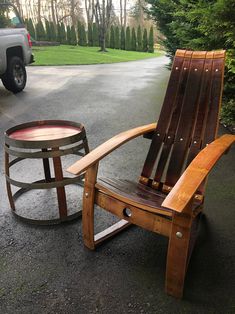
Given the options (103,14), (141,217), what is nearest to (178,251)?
(141,217)

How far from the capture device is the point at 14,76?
6957mm

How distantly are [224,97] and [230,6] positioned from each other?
Result: 1.23m

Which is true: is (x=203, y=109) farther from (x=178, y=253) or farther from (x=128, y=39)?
(x=128, y=39)

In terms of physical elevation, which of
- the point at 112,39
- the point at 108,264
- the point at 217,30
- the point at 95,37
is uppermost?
the point at 217,30

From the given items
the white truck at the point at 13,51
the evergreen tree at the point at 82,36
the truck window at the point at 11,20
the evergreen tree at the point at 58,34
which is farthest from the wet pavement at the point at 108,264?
the evergreen tree at the point at 58,34

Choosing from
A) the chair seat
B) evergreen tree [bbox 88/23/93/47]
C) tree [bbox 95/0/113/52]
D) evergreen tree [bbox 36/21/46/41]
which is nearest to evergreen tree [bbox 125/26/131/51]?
evergreen tree [bbox 88/23/93/47]

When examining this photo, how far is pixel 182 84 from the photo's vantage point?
93.8 inches

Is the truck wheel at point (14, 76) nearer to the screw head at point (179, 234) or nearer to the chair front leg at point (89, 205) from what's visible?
the chair front leg at point (89, 205)

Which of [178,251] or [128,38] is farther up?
[128,38]

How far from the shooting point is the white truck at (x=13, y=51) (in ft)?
21.0

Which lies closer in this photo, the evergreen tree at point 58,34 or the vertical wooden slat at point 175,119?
the vertical wooden slat at point 175,119

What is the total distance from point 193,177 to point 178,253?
1.40ft

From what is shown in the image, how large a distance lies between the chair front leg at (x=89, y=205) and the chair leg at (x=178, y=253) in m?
0.60

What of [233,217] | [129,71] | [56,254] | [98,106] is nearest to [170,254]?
[56,254]
